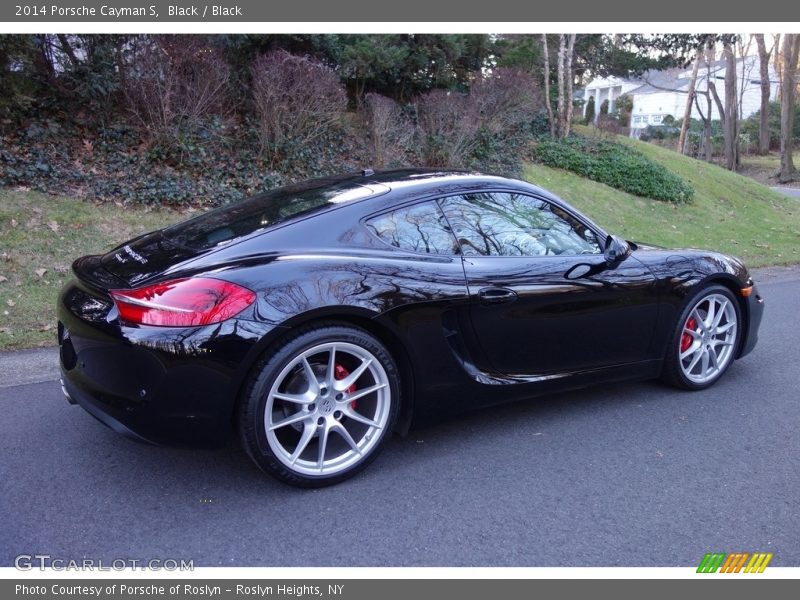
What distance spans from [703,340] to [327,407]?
8.92ft

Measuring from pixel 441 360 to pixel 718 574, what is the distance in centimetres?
149

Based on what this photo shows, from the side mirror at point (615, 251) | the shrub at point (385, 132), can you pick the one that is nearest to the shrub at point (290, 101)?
the shrub at point (385, 132)

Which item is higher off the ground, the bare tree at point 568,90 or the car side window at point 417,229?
the bare tree at point 568,90

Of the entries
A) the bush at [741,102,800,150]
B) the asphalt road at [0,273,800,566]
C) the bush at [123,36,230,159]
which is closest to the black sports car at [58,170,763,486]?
the asphalt road at [0,273,800,566]

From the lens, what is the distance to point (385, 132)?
10922mm

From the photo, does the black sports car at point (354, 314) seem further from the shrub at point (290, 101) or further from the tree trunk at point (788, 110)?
the tree trunk at point (788, 110)

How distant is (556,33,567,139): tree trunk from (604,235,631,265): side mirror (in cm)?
1261

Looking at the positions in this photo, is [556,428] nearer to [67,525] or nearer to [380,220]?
[380,220]

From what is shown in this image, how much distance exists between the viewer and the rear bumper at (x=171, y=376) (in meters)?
2.82

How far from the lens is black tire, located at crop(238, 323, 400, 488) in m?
2.96

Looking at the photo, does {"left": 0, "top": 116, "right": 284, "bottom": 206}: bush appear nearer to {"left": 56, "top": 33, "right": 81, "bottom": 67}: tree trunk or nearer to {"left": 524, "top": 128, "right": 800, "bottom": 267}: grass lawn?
{"left": 56, "top": 33, "right": 81, "bottom": 67}: tree trunk

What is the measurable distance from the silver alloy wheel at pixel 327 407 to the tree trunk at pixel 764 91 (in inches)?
1252

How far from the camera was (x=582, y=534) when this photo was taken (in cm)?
290

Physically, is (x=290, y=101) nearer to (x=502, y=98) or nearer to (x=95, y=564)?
(x=502, y=98)
